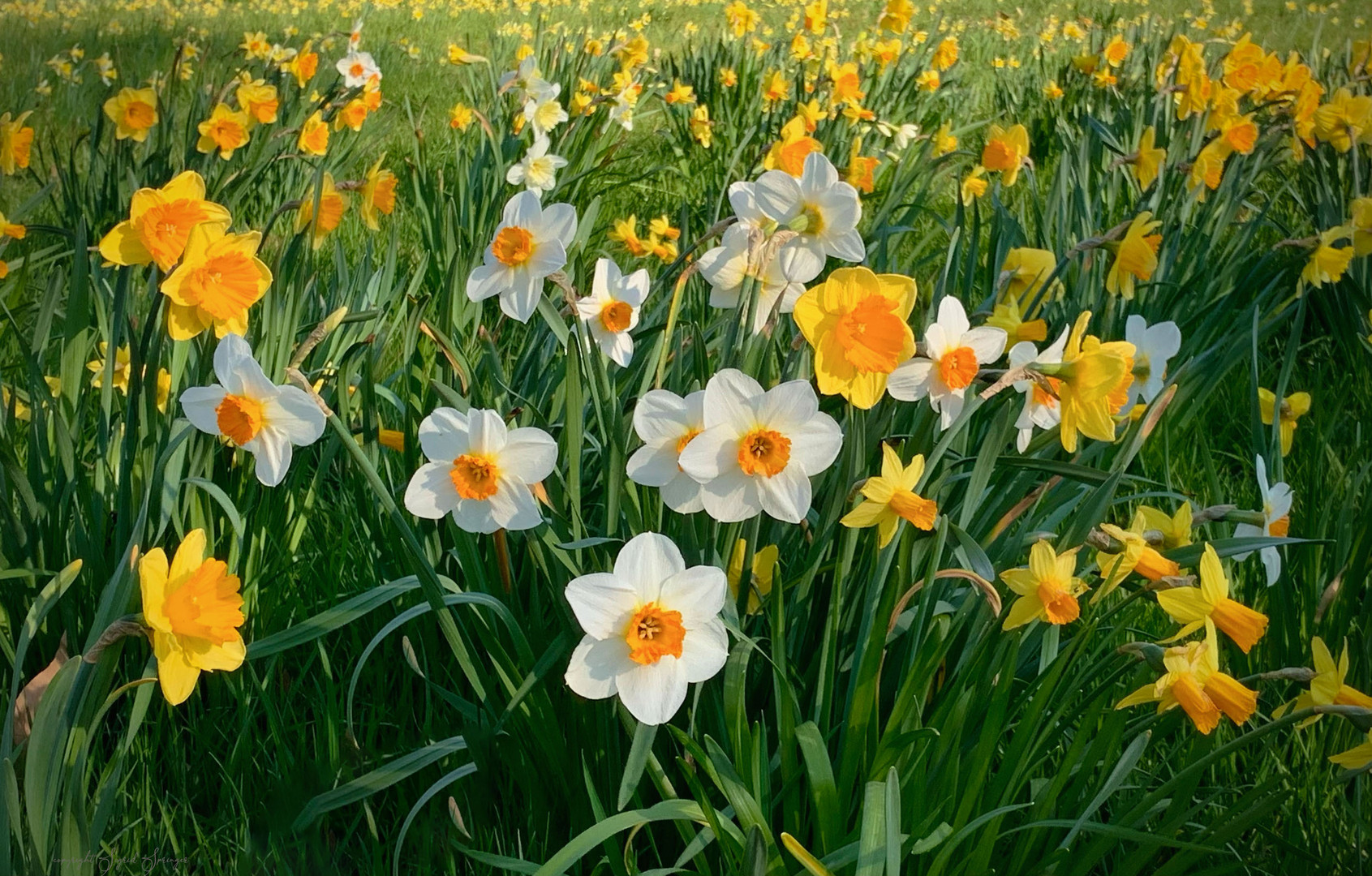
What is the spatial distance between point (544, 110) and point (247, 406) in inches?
79.4

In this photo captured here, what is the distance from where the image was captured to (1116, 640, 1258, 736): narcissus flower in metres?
0.96

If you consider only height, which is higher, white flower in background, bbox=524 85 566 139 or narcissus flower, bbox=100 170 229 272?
narcissus flower, bbox=100 170 229 272

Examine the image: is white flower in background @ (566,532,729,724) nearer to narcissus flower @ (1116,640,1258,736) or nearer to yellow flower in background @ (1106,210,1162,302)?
narcissus flower @ (1116,640,1258,736)

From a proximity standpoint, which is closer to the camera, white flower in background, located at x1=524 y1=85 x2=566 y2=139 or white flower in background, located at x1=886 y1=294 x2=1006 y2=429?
white flower in background, located at x1=886 y1=294 x2=1006 y2=429

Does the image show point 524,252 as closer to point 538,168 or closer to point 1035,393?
point 1035,393

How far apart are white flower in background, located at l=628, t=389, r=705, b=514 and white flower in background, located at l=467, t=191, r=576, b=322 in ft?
0.98

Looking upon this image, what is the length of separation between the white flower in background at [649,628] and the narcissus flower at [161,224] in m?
0.64

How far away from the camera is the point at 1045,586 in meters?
1.04

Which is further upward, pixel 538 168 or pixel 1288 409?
pixel 1288 409

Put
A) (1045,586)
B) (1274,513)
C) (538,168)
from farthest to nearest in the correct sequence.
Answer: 1. (538,168)
2. (1274,513)
3. (1045,586)

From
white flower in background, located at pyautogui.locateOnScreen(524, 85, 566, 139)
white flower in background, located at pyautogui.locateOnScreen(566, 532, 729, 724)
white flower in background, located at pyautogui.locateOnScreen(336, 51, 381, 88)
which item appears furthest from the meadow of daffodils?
white flower in background, located at pyautogui.locateOnScreen(524, 85, 566, 139)

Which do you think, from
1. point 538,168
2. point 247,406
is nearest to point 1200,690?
point 247,406

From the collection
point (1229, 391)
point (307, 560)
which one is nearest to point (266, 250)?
point (307, 560)

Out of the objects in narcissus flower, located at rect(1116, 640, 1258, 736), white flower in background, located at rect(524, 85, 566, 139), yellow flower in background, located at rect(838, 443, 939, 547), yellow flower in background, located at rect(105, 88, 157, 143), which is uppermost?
yellow flower in background, located at rect(838, 443, 939, 547)
